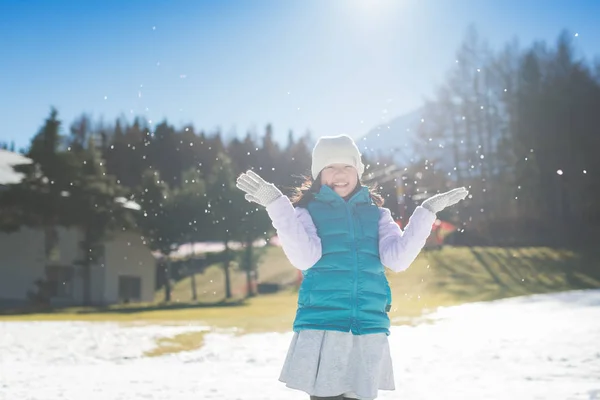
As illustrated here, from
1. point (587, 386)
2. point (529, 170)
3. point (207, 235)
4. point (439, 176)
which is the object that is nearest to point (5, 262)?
point (207, 235)

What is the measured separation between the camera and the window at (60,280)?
25859 millimetres

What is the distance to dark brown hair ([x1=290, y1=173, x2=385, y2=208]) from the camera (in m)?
3.18

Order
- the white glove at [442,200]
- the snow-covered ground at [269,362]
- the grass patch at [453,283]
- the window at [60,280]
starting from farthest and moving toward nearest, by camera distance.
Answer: the window at [60,280] < the grass patch at [453,283] < the snow-covered ground at [269,362] < the white glove at [442,200]

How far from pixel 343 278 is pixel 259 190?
553 mm

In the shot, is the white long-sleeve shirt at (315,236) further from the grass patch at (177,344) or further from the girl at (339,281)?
the grass patch at (177,344)

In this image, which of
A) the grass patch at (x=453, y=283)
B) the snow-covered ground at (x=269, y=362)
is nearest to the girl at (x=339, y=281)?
the snow-covered ground at (x=269, y=362)

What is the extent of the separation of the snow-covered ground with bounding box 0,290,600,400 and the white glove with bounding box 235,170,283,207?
3.04 metres

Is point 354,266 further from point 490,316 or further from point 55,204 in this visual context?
point 55,204

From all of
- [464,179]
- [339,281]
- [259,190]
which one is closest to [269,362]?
[339,281]

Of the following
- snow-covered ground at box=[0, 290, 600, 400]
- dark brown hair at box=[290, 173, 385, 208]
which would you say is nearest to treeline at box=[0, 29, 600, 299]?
snow-covered ground at box=[0, 290, 600, 400]

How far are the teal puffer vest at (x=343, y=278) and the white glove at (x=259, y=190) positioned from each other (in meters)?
0.22

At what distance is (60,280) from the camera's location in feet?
85.3

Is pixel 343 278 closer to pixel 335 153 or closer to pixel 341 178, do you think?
pixel 341 178

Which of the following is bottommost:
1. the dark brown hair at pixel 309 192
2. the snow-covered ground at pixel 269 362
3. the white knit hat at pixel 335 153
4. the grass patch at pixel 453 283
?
the snow-covered ground at pixel 269 362
